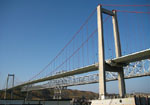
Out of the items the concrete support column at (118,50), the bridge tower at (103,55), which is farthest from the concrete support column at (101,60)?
the concrete support column at (118,50)

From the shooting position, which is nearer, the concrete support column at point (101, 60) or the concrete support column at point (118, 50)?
the concrete support column at point (101, 60)

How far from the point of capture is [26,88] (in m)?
132

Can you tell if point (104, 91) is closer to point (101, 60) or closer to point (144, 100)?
point (101, 60)

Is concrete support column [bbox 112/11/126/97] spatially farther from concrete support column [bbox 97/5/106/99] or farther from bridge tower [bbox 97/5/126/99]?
concrete support column [bbox 97/5/106/99]

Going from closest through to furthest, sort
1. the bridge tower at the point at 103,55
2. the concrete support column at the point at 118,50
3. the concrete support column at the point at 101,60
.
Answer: the concrete support column at the point at 101,60 < the bridge tower at the point at 103,55 < the concrete support column at the point at 118,50

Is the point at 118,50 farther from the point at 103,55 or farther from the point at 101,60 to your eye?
the point at 101,60

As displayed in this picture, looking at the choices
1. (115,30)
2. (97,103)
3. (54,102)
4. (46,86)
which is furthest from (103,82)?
(46,86)

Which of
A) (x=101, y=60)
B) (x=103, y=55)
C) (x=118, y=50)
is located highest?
(x=118, y=50)

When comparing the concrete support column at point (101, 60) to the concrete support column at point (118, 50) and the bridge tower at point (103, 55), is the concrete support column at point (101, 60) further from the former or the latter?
the concrete support column at point (118, 50)

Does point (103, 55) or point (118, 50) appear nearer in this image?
point (103, 55)

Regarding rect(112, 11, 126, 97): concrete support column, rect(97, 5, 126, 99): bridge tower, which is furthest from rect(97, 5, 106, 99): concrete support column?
rect(112, 11, 126, 97): concrete support column

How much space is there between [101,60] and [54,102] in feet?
87.6

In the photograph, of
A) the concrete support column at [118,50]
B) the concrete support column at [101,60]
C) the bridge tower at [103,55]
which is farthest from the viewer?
the concrete support column at [118,50]

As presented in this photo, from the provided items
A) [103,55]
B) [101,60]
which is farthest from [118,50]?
[101,60]
